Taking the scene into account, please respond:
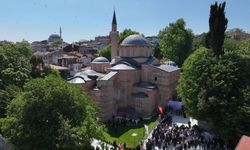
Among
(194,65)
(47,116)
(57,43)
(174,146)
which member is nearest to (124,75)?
(194,65)

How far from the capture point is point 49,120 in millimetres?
19703

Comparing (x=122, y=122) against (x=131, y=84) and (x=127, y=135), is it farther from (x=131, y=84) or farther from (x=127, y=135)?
(x=131, y=84)

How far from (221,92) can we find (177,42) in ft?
103

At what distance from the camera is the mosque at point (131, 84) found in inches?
1321

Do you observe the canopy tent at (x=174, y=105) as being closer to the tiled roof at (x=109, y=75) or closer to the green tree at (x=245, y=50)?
the tiled roof at (x=109, y=75)

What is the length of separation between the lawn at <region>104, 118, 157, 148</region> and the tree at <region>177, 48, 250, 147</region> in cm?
531

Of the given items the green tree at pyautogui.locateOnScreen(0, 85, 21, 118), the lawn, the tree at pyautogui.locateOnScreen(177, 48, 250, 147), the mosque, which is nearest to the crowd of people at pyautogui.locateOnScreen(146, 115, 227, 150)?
the tree at pyautogui.locateOnScreen(177, 48, 250, 147)

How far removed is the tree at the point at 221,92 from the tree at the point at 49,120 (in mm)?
10348

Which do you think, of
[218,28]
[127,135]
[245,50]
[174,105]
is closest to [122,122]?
[127,135]

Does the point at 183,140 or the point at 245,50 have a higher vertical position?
the point at 245,50

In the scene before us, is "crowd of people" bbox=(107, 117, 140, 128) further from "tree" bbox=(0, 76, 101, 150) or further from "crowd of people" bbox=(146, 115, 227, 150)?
"tree" bbox=(0, 76, 101, 150)

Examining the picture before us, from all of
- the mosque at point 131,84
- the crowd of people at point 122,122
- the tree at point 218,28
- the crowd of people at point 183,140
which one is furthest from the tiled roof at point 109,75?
the tree at point 218,28

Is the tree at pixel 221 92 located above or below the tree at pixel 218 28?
below

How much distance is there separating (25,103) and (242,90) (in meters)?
17.6
